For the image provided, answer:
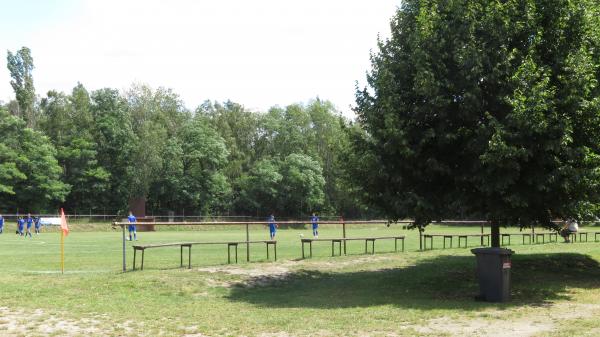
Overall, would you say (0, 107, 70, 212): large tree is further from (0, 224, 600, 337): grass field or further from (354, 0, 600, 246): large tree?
(354, 0, 600, 246): large tree

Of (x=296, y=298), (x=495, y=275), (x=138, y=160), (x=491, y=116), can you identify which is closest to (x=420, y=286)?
(x=495, y=275)

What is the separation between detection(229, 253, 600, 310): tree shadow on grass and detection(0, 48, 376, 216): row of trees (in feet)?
156

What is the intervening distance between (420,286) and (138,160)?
60896 mm

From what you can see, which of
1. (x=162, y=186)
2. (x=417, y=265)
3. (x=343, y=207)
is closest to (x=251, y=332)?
(x=417, y=265)

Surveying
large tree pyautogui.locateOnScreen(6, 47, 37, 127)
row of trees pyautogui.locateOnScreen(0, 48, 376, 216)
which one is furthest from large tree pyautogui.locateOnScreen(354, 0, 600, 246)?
large tree pyautogui.locateOnScreen(6, 47, 37, 127)

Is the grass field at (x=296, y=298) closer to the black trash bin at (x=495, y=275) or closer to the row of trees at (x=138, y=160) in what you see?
the black trash bin at (x=495, y=275)

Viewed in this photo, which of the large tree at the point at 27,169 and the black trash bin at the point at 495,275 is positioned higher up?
the large tree at the point at 27,169

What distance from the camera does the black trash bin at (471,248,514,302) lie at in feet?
44.4

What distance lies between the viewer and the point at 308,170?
3164 inches

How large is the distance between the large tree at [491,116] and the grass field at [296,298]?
2.22 meters


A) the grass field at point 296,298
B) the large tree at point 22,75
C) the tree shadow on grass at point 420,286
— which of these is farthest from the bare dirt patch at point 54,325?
the large tree at point 22,75

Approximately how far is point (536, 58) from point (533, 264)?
8.32 meters

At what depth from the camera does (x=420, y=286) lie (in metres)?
16.3

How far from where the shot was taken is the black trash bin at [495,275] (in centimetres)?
1354
